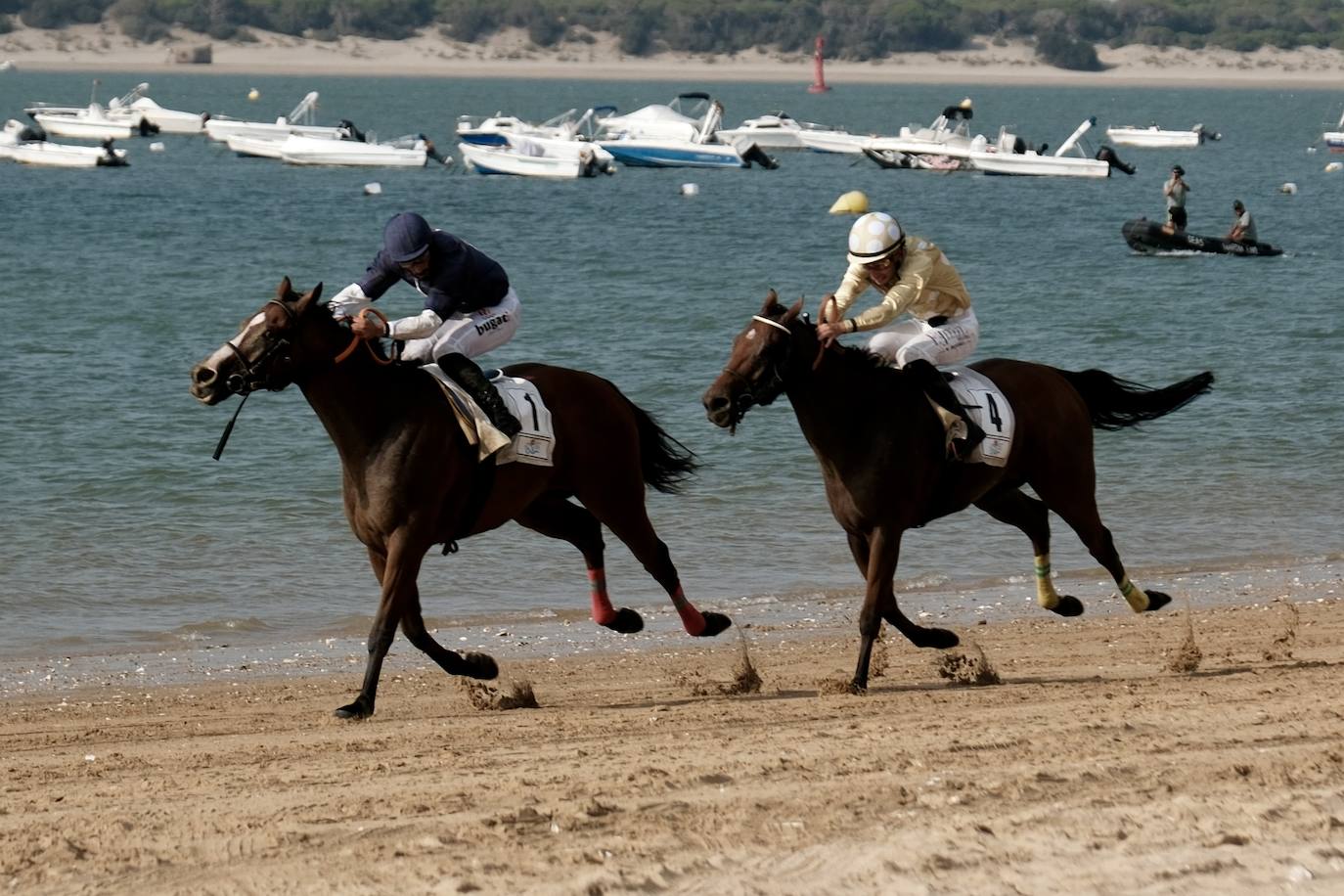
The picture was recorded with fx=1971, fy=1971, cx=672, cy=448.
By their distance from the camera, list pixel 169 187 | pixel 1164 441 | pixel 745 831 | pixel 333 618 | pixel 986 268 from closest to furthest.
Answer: pixel 745 831 → pixel 333 618 → pixel 1164 441 → pixel 986 268 → pixel 169 187

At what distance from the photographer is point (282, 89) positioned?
446ft

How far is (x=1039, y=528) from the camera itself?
12.0 m

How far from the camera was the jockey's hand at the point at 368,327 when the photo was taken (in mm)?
9859

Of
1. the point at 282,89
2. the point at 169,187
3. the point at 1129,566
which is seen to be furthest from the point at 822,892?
the point at 282,89

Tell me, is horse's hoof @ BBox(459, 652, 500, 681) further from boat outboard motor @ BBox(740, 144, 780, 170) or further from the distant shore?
the distant shore

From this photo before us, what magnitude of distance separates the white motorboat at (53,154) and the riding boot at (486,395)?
206 feet

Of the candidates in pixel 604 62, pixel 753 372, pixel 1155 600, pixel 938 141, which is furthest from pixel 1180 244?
pixel 604 62

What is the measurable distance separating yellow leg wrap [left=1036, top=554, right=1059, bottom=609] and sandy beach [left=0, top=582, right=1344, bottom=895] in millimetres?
576

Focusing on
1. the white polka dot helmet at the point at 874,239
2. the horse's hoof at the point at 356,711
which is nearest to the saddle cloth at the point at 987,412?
the white polka dot helmet at the point at 874,239

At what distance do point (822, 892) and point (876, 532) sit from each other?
4.08 meters

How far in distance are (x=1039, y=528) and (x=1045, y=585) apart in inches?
13.6

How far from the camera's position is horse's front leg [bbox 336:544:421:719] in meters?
9.85

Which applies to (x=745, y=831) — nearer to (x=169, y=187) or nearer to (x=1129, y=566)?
(x=1129, y=566)

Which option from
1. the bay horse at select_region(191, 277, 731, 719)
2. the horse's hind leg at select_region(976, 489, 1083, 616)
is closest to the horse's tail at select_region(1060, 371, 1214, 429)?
the horse's hind leg at select_region(976, 489, 1083, 616)
